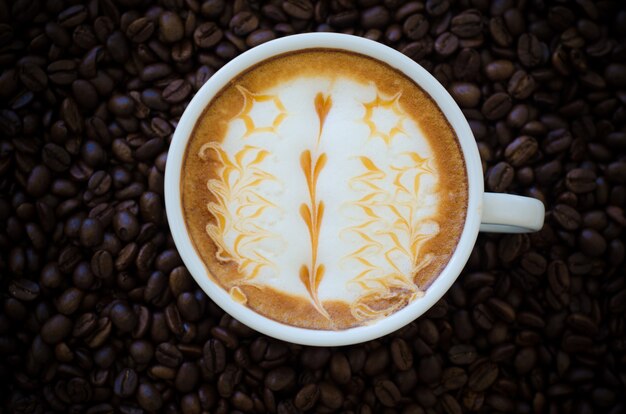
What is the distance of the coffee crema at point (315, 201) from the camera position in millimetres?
986

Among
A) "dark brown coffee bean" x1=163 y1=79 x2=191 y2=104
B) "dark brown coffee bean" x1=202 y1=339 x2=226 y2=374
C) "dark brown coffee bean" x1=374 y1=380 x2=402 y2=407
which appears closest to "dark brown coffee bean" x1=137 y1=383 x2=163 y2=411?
"dark brown coffee bean" x1=202 y1=339 x2=226 y2=374

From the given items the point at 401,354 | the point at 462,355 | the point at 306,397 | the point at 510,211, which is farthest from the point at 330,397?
the point at 510,211

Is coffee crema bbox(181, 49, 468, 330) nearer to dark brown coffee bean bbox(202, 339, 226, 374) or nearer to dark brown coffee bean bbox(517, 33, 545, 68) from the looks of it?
dark brown coffee bean bbox(202, 339, 226, 374)

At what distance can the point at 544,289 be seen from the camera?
4.31 ft

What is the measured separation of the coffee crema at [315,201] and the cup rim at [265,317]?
0.04 ft

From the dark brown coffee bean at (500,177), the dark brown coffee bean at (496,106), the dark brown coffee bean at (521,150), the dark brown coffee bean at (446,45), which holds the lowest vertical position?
the dark brown coffee bean at (500,177)

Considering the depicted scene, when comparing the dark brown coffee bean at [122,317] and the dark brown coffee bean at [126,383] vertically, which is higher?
the dark brown coffee bean at [122,317]

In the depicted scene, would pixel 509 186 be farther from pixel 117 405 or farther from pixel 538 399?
pixel 117 405

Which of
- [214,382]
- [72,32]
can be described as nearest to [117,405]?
[214,382]

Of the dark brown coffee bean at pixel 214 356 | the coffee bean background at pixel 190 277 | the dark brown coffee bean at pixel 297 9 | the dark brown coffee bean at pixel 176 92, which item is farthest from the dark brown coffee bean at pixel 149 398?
the dark brown coffee bean at pixel 297 9

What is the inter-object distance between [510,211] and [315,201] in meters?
0.34

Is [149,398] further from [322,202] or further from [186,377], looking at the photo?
[322,202]

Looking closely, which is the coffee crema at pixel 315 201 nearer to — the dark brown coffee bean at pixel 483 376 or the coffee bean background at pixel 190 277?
the coffee bean background at pixel 190 277

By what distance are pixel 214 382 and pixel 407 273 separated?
504 millimetres
